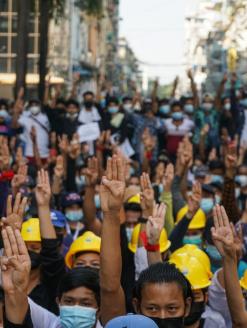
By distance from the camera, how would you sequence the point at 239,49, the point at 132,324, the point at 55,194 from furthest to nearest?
the point at 239,49 < the point at 55,194 < the point at 132,324

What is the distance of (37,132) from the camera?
13.8m

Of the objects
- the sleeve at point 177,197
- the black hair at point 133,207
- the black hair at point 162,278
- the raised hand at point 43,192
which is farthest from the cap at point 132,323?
the sleeve at point 177,197

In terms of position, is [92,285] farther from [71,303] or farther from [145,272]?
[145,272]

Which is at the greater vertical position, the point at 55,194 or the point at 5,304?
the point at 5,304

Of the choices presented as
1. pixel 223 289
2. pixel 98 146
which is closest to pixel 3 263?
pixel 223 289

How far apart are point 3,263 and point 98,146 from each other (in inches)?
288

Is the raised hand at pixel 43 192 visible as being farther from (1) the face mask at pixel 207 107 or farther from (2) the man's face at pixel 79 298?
(1) the face mask at pixel 207 107

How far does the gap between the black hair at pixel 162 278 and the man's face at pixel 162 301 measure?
3 cm

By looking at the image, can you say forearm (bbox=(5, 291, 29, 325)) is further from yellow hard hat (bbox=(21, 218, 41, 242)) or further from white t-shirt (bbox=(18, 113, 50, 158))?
white t-shirt (bbox=(18, 113, 50, 158))

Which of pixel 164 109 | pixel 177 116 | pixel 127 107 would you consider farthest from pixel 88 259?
pixel 164 109

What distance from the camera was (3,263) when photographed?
13.3ft

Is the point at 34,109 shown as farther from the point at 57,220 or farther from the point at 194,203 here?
the point at 194,203

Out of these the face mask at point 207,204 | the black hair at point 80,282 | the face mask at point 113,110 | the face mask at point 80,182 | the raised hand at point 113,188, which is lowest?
the face mask at point 80,182

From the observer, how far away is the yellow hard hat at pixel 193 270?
17.5 feet
